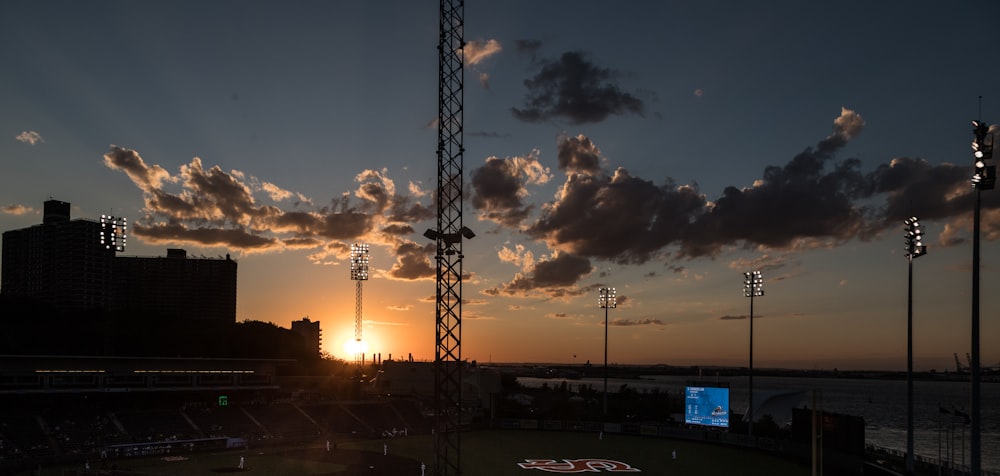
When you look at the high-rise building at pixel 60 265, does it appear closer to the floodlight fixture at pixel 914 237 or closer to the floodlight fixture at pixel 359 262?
the floodlight fixture at pixel 359 262

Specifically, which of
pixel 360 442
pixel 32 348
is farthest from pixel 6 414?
pixel 32 348

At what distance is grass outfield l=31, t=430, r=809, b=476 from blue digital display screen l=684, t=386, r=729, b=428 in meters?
2.87

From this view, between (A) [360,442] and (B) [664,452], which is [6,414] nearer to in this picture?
(A) [360,442]

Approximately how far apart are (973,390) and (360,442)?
5545 cm

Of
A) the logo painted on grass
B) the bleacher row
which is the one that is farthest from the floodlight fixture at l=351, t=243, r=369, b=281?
the logo painted on grass

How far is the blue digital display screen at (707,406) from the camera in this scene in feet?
207

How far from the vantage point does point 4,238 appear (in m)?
163

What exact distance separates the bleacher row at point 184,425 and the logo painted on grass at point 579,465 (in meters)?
23.5

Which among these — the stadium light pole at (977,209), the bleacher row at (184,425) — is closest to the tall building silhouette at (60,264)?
the bleacher row at (184,425)

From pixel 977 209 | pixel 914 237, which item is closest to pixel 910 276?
pixel 914 237

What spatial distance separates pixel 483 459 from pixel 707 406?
21.8m

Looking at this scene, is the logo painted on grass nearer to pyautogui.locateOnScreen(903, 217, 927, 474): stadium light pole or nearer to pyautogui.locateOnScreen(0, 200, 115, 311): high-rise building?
pyautogui.locateOnScreen(903, 217, 927, 474): stadium light pole

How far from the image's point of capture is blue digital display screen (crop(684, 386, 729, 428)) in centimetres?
6306

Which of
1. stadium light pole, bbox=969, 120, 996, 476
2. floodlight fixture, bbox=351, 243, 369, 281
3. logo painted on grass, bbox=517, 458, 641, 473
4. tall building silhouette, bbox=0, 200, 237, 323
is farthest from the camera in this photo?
tall building silhouette, bbox=0, 200, 237, 323
